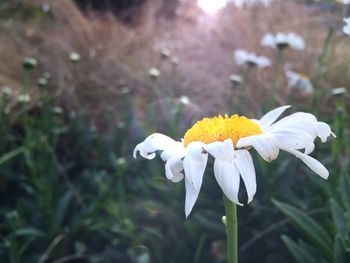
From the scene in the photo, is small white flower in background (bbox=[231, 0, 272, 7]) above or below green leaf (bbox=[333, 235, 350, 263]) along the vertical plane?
below

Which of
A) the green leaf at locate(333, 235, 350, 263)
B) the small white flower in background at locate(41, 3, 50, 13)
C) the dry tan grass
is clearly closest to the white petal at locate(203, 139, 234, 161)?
the green leaf at locate(333, 235, 350, 263)

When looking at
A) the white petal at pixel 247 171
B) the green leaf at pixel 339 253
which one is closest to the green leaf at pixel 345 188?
the green leaf at pixel 339 253

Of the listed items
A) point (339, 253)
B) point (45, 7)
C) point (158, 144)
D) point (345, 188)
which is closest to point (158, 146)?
point (158, 144)

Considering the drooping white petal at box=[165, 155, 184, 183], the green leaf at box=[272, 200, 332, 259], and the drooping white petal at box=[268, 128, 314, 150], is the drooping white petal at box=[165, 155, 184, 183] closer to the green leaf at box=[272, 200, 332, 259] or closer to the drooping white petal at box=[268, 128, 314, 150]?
the drooping white petal at box=[268, 128, 314, 150]

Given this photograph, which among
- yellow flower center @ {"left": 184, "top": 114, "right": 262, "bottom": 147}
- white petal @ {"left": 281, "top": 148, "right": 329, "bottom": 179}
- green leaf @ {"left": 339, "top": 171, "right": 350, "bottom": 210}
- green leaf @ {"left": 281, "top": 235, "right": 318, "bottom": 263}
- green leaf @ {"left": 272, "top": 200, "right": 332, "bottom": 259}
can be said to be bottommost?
green leaf @ {"left": 281, "top": 235, "right": 318, "bottom": 263}

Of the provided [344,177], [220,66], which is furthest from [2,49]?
[344,177]

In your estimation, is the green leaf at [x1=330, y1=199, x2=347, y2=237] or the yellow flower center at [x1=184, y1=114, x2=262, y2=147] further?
the green leaf at [x1=330, y1=199, x2=347, y2=237]

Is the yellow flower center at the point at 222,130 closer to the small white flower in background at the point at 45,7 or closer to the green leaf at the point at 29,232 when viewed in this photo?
the green leaf at the point at 29,232

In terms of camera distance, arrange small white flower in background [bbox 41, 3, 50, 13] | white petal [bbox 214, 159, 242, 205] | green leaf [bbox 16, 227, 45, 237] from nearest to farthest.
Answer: white petal [bbox 214, 159, 242, 205]
green leaf [bbox 16, 227, 45, 237]
small white flower in background [bbox 41, 3, 50, 13]
